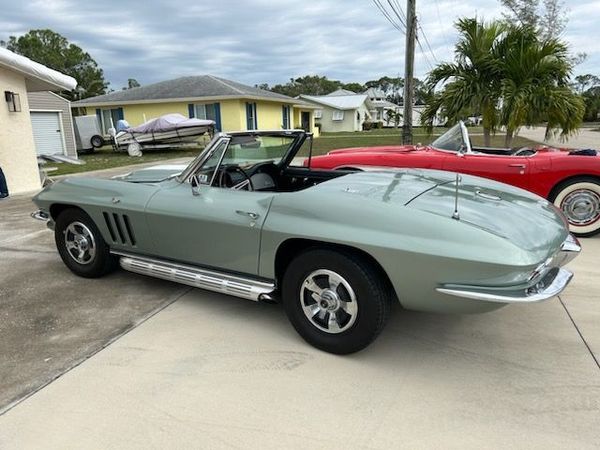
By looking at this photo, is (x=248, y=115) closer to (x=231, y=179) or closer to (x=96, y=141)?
(x=96, y=141)

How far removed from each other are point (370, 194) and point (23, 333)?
8.88 feet

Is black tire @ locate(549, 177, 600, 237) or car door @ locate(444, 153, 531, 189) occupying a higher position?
car door @ locate(444, 153, 531, 189)

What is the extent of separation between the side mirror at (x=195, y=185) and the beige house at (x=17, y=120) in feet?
26.9

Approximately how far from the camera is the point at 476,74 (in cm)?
884

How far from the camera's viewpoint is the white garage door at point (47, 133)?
19250 millimetres

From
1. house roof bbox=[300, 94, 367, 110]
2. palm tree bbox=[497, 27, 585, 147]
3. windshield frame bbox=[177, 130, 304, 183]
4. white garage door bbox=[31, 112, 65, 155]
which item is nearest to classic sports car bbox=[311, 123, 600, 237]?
windshield frame bbox=[177, 130, 304, 183]

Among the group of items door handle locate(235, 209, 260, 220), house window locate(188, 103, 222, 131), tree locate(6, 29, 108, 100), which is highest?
tree locate(6, 29, 108, 100)

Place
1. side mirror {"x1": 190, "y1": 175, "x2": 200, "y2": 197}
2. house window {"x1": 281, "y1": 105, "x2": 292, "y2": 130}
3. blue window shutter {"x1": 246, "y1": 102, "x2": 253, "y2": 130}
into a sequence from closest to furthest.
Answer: side mirror {"x1": 190, "y1": 175, "x2": 200, "y2": 197}
blue window shutter {"x1": 246, "y1": 102, "x2": 253, "y2": 130}
house window {"x1": 281, "y1": 105, "x2": 292, "y2": 130}

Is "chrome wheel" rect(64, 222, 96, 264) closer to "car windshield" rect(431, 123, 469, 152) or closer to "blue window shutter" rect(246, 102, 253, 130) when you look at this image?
"car windshield" rect(431, 123, 469, 152)

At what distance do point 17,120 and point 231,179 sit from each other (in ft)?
28.5

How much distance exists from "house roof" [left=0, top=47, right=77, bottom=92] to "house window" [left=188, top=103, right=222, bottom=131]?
14.8m

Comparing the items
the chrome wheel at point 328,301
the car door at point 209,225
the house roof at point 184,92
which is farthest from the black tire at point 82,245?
the house roof at point 184,92

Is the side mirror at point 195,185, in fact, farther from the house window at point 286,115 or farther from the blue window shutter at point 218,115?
the house window at point 286,115

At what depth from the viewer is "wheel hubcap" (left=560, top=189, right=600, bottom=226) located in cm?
562
